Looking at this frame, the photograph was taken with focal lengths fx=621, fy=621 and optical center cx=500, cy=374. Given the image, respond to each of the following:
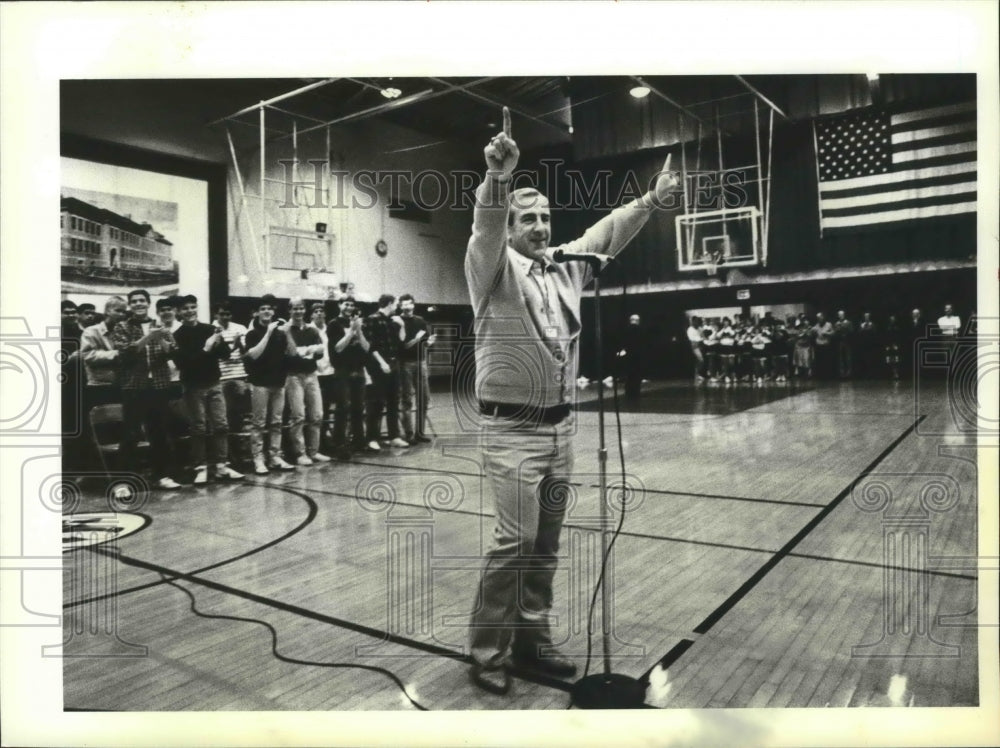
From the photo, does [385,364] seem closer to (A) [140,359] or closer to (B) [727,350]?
(A) [140,359]

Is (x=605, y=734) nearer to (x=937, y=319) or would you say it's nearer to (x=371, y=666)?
(x=371, y=666)

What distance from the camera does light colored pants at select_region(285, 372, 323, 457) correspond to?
88.0 inches

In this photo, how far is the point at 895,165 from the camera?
6.81ft

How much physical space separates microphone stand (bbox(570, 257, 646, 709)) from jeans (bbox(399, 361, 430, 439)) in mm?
614

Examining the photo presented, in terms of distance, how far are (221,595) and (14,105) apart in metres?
1.75

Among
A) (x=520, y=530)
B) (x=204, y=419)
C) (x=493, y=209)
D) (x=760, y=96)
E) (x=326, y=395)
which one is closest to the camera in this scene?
(x=493, y=209)

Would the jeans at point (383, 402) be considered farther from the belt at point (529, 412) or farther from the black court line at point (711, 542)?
the belt at point (529, 412)

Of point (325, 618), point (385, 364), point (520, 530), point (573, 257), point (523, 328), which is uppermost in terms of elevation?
point (573, 257)

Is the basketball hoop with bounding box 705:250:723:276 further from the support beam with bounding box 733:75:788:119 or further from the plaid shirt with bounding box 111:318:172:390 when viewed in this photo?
the plaid shirt with bounding box 111:318:172:390

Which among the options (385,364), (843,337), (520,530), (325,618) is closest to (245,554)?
(325,618)

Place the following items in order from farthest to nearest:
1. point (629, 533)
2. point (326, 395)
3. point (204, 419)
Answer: point (326, 395), point (204, 419), point (629, 533)

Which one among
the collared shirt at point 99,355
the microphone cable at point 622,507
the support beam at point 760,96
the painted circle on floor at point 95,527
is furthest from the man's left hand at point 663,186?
the painted circle on floor at point 95,527

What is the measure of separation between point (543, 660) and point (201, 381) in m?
1.50

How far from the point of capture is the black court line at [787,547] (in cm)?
201
